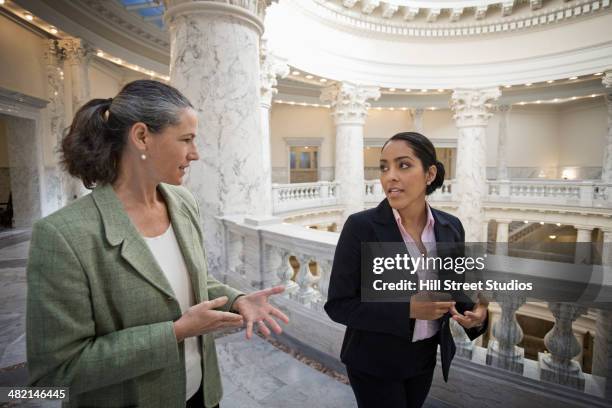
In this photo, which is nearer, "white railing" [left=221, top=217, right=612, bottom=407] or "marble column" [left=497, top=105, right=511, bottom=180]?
"white railing" [left=221, top=217, right=612, bottom=407]

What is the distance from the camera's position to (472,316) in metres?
1.54

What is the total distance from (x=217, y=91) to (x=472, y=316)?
4231 millimetres

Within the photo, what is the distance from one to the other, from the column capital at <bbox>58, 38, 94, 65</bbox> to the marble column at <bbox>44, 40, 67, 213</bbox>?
326 mm

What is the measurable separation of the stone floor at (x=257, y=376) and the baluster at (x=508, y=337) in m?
0.52

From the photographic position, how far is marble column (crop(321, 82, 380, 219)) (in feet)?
45.5

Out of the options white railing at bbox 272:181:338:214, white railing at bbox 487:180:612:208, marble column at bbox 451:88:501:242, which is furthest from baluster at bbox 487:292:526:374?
white railing at bbox 487:180:612:208

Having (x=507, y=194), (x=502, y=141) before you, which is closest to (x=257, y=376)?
(x=507, y=194)

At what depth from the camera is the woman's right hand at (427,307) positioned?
1.39 m

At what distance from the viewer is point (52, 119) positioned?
11492mm

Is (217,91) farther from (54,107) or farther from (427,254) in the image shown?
Result: (54,107)

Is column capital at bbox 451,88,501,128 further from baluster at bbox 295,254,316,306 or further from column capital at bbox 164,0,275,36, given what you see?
baluster at bbox 295,254,316,306

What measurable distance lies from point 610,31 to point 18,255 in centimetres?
1946

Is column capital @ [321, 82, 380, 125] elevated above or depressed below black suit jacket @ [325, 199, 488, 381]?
above

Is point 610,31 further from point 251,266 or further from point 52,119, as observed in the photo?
point 52,119
